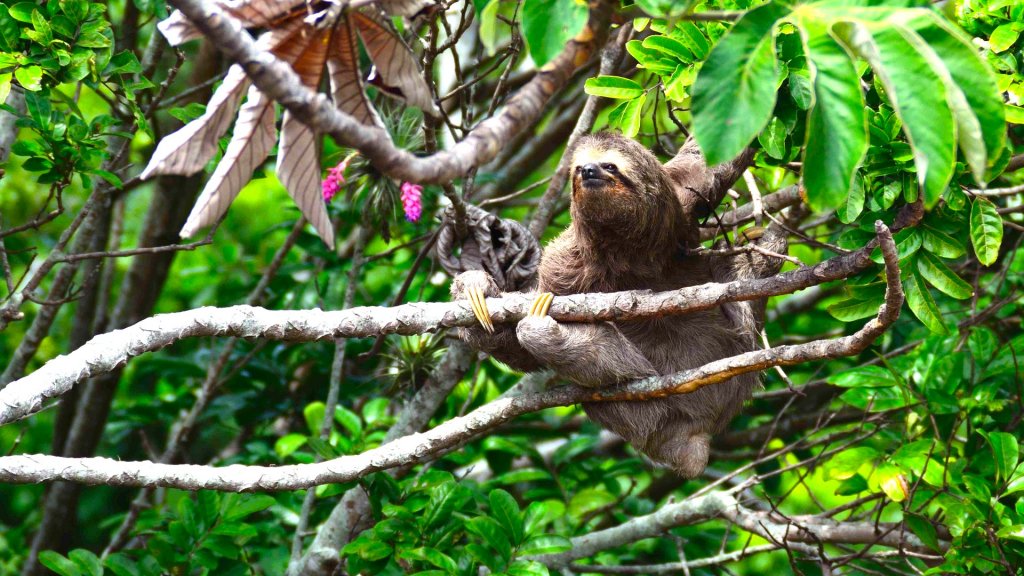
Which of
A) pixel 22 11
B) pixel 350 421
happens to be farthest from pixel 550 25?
pixel 350 421

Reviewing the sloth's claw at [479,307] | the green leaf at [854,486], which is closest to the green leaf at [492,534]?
the sloth's claw at [479,307]

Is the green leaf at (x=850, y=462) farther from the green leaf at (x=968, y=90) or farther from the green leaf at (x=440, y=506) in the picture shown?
the green leaf at (x=968, y=90)

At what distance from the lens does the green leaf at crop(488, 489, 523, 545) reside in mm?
5000

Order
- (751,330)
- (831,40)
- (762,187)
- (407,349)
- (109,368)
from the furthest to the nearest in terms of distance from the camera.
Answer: (762,187) → (407,349) → (751,330) → (109,368) → (831,40)

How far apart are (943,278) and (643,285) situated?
174 cm

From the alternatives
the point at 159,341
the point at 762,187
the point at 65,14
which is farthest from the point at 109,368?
the point at 762,187

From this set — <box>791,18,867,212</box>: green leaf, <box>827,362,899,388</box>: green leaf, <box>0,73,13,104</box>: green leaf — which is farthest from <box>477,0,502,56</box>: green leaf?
<box>827,362,899,388</box>: green leaf

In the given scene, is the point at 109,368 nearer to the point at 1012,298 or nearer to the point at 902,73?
the point at 902,73

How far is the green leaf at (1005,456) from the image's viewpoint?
4648mm

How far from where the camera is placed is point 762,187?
6.87 m

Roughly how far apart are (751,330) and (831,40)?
122 inches

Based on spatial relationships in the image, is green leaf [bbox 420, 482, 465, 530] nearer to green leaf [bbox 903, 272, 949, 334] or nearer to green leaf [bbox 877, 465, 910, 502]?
green leaf [bbox 877, 465, 910, 502]

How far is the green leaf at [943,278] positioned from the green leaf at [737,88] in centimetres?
208

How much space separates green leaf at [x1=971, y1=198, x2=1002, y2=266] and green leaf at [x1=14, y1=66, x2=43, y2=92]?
4.17 meters
